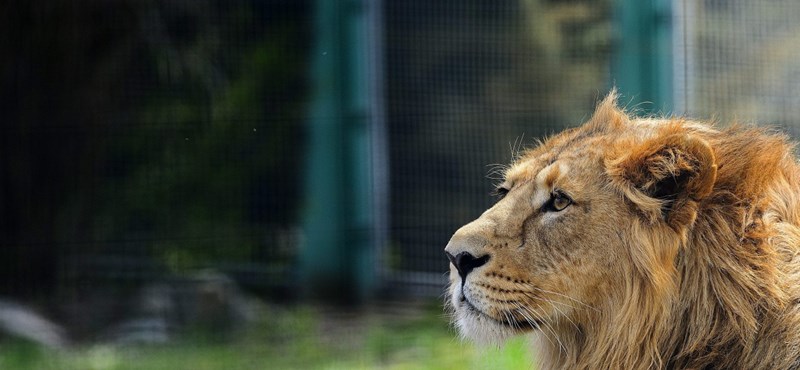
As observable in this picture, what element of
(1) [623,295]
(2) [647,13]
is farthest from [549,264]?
(2) [647,13]

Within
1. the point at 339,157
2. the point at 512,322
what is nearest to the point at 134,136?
the point at 339,157

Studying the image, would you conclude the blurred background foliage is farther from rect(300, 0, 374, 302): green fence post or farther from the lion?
the lion

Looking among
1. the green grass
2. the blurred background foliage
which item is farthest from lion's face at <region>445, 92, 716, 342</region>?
the blurred background foliage

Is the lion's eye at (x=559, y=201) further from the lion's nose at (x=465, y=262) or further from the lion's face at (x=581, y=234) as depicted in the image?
the lion's nose at (x=465, y=262)

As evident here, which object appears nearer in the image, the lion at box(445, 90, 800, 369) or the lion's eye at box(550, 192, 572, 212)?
the lion at box(445, 90, 800, 369)

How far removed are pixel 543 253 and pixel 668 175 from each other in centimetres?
34

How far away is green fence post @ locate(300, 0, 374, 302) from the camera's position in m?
6.34

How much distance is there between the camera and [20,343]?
19.3 ft

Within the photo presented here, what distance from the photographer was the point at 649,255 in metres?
2.56

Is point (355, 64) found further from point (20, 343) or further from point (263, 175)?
point (20, 343)

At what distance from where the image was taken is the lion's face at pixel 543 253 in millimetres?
2621

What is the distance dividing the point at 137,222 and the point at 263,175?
2.36ft

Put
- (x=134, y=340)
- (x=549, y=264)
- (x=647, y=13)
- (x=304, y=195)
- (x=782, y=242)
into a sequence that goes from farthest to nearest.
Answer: (x=304, y=195) < (x=134, y=340) < (x=647, y=13) < (x=549, y=264) < (x=782, y=242)

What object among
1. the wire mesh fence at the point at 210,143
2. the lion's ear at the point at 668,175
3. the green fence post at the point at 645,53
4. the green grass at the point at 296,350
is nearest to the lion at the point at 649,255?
the lion's ear at the point at 668,175
